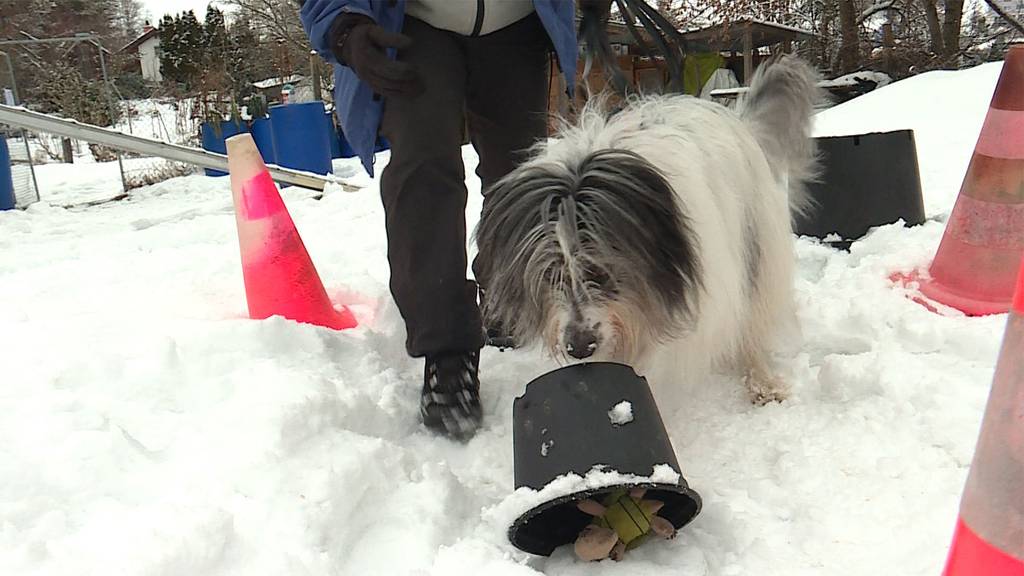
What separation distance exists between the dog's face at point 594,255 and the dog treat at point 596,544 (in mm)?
438

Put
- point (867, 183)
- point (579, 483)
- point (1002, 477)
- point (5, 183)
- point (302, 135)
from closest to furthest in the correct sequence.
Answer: point (1002, 477)
point (579, 483)
point (867, 183)
point (5, 183)
point (302, 135)

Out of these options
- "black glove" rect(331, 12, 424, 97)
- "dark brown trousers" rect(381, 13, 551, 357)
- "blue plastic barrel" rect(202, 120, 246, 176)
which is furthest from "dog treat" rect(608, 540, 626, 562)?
"blue plastic barrel" rect(202, 120, 246, 176)

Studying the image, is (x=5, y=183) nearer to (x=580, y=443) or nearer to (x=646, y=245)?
(x=646, y=245)

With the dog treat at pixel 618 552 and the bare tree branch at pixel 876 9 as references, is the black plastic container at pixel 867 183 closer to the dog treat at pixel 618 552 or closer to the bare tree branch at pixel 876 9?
the dog treat at pixel 618 552

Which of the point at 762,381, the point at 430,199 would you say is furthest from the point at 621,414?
the point at 762,381

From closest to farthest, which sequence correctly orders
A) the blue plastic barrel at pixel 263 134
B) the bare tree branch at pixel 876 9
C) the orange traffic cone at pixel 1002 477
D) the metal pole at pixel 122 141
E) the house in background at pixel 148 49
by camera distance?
the orange traffic cone at pixel 1002 477, the metal pole at pixel 122 141, the blue plastic barrel at pixel 263 134, the bare tree branch at pixel 876 9, the house in background at pixel 148 49

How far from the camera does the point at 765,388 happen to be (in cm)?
235

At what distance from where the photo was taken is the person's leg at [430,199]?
2.10m

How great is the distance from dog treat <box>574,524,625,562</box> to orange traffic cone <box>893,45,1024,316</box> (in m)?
1.87

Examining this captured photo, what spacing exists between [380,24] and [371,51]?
0.16 meters

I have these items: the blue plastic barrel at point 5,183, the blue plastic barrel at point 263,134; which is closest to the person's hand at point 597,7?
the blue plastic barrel at point 5,183

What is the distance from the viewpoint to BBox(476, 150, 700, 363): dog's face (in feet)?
6.17

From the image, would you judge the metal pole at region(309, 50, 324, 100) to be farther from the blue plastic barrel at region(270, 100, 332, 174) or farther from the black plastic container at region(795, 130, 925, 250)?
the black plastic container at region(795, 130, 925, 250)

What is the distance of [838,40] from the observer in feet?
42.1
